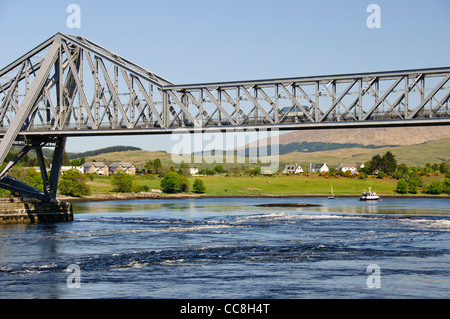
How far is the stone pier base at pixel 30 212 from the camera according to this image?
7681cm

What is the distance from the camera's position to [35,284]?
36.6 metres

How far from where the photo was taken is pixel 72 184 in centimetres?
17162

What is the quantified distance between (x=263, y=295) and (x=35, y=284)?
44.1 feet

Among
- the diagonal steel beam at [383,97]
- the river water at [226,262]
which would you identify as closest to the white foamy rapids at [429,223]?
the river water at [226,262]

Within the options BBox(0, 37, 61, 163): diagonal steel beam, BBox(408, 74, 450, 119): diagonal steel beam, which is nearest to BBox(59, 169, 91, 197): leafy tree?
BBox(0, 37, 61, 163): diagonal steel beam

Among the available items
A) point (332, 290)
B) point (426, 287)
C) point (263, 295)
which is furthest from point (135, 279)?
point (426, 287)

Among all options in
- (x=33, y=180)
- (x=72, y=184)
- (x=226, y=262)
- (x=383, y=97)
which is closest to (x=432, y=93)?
(x=383, y=97)

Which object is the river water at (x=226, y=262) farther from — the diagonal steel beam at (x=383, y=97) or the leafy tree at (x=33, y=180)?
the leafy tree at (x=33, y=180)

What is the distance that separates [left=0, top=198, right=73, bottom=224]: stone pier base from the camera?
76812 mm

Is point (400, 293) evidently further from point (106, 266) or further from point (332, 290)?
point (106, 266)

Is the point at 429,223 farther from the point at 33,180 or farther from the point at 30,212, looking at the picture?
the point at 33,180

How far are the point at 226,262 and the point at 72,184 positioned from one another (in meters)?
134

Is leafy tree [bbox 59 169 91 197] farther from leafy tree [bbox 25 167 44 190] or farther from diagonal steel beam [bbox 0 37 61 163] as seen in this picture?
diagonal steel beam [bbox 0 37 61 163]

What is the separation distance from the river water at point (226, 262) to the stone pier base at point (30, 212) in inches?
158
